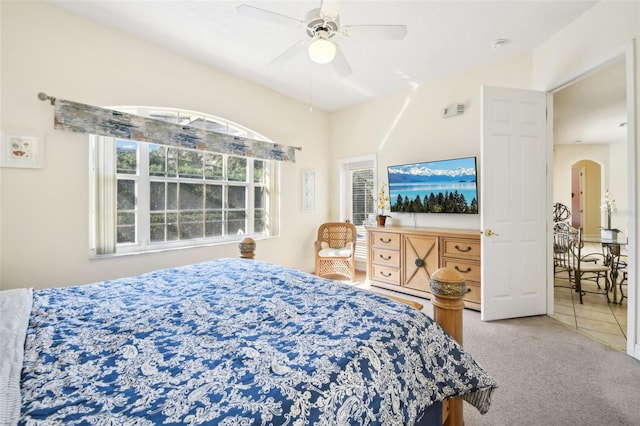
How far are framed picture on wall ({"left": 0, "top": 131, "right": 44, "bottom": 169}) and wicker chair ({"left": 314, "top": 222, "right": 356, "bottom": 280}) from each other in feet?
11.0

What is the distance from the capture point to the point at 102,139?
2.76 metres

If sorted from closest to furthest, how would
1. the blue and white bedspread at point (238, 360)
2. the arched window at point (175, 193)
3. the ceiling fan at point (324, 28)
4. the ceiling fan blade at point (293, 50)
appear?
the blue and white bedspread at point (238, 360), the ceiling fan at point (324, 28), the ceiling fan blade at point (293, 50), the arched window at point (175, 193)

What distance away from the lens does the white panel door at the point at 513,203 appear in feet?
9.44

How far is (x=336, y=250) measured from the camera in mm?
4488

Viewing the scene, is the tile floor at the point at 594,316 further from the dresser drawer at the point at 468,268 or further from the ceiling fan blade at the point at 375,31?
the ceiling fan blade at the point at 375,31

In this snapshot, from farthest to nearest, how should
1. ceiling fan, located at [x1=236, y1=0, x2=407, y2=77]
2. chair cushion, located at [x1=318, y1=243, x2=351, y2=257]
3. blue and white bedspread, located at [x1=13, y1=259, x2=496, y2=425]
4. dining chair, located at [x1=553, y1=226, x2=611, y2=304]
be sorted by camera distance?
chair cushion, located at [x1=318, y1=243, x2=351, y2=257] < dining chair, located at [x1=553, y1=226, x2=611, y2=304] < ceiling fan, located at [x1=236, y1=0, x2=407, y2=77] < blue and white bedspread, located at [x1=13, y1=259, x2=496, y2=425]

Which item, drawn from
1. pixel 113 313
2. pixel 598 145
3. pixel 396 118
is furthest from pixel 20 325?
pixel 598 145

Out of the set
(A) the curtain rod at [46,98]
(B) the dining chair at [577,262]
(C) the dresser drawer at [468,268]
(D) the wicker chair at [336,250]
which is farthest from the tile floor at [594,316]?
(A) the curtain rod at [46,98]

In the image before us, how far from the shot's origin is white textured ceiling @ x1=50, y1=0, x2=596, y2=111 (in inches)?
97.0

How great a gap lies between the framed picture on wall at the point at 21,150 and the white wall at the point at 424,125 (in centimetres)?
392

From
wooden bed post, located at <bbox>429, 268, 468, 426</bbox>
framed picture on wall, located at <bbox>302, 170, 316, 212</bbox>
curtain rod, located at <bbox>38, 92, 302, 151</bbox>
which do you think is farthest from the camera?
framed picture on wall, located at <bbox>302, 170, 316, 212</bbox>

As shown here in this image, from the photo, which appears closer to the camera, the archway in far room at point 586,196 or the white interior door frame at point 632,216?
the white interior door frame at point 632,216

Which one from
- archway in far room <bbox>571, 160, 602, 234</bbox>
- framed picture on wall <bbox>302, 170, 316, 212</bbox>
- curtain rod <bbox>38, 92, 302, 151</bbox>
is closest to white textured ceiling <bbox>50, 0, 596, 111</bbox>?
curtain rod <bbox>38, 92, 302, 151</bbox>

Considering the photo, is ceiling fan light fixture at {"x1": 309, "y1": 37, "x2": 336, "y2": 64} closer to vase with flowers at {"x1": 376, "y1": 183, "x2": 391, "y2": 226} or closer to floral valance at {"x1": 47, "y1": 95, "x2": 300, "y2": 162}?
floral valance at {"x1": 47, "y1": 95, "x2": 300, "y2": 162}
